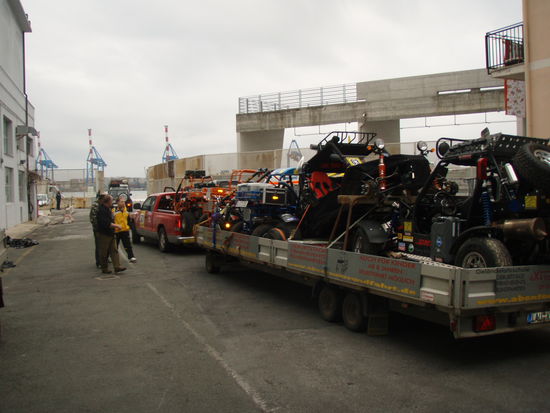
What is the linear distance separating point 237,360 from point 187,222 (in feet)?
28.2

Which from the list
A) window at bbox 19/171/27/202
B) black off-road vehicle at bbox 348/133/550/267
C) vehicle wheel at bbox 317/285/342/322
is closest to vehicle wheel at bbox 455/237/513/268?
black off-road vehicle at bbox 348/133/550/267

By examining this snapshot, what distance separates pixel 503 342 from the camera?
224 inches

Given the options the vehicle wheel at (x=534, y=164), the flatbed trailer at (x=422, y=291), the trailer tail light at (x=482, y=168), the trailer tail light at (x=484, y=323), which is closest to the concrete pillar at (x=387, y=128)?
the flatbed trailer at (x=422, y=291)

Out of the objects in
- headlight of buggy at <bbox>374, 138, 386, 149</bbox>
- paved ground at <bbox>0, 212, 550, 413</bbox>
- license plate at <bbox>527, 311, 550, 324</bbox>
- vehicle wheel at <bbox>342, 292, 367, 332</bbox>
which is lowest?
paved ground at <bbox>0, 212, 550, 413</bbox>

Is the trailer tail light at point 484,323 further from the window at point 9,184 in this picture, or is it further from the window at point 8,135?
the window at point 8,135

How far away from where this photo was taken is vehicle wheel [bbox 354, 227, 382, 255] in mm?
6340

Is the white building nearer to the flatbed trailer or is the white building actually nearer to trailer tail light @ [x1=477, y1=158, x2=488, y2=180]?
the flatbed trailer

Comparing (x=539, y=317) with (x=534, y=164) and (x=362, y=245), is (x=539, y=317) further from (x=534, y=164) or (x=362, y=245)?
(x=362, y=245)

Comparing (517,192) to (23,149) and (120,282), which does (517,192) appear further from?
(23,149)

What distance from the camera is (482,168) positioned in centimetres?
517

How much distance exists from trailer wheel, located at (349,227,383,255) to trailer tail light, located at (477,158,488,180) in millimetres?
1665

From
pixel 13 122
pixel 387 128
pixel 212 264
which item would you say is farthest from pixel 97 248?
pixel 387 128

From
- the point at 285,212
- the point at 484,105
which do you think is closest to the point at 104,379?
the point at 285,212

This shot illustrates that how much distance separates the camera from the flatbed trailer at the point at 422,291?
4.48 meters
